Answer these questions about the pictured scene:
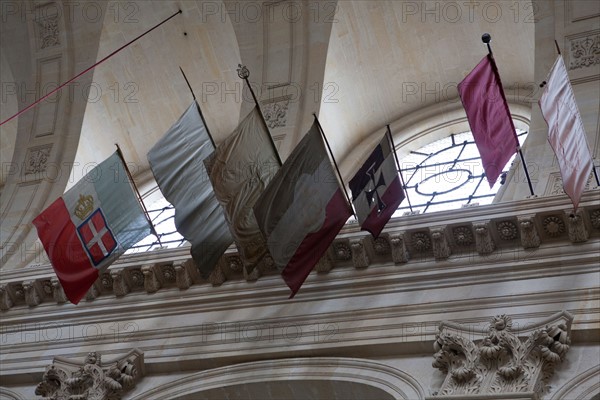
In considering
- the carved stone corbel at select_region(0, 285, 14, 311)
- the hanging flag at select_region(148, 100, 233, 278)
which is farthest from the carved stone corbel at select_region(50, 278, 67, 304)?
the hanging flag at select_region(148, 100, 233, 278)

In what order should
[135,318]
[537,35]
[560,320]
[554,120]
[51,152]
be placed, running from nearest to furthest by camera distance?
[560,320] < [554,120] < [135,318] < [537,35] < [51,152]

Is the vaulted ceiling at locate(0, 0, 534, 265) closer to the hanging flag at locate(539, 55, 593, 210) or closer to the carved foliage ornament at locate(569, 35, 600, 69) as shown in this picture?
the carved foliage ornament at locate(569, 35, 600, 69)

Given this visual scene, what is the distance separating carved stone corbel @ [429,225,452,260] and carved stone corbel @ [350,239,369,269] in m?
0.82

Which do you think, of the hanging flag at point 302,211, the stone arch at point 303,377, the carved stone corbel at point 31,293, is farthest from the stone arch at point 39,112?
the hanging flag at point 302,211

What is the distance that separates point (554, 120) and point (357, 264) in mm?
2736

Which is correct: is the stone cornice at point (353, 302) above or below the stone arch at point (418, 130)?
below

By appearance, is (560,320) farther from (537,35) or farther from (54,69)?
(54,69)

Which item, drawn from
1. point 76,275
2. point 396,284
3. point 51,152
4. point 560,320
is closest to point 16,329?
point 76,275

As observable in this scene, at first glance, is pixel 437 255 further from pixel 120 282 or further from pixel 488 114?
pixel 120 282

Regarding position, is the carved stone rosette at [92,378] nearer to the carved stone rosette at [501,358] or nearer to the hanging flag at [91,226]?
the hanging flag at [91,226]

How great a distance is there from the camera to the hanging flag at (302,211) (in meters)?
13.8

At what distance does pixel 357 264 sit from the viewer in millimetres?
14523

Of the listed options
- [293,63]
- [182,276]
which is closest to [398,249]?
[182,276]

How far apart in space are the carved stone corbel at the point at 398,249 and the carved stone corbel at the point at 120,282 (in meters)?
3.51
